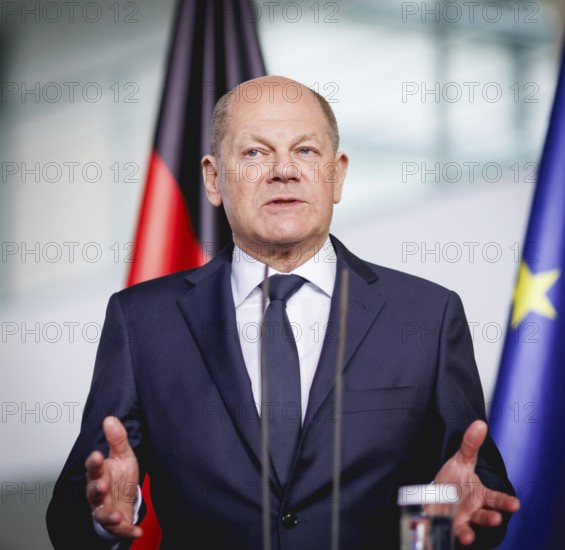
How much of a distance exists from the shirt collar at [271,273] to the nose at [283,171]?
0.18 metres

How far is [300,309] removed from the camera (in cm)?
204

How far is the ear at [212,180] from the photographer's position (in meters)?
2.25

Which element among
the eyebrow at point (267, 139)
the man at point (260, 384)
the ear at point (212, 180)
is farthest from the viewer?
the ear at point (212, 180)

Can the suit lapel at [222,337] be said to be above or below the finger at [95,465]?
above

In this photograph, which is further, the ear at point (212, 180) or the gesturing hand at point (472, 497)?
the ear at point (212, 180)

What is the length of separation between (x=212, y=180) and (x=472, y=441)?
930mm

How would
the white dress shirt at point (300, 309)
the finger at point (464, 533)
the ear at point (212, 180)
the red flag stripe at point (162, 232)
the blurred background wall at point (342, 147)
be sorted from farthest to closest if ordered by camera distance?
the blurred background wall at point (342, 147) → the red flag stripe at point (162, 232) → the ear at point (212, 180) → the white dress shirt at point (300, 309) → the finger at point (464, 533)

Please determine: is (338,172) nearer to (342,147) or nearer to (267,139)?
(267,139)

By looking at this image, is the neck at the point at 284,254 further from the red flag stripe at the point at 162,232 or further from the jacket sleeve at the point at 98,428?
the red flag stripe at the point at 162,232

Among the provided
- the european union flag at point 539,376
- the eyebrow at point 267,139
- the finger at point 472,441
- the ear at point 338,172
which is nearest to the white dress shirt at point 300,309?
the ear at point 338,172

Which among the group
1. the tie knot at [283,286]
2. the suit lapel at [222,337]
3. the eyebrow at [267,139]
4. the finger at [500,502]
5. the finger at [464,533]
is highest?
the eyebrow at [267,139]

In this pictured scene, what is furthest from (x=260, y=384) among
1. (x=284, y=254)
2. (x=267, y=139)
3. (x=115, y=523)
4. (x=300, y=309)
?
(x=267, y=139)

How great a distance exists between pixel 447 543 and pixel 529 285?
1.48 m

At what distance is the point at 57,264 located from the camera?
2885mm
